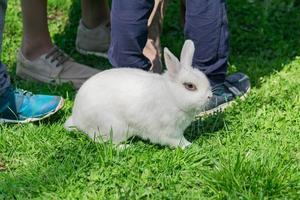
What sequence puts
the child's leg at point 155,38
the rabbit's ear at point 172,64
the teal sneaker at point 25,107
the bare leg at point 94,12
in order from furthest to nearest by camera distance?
the bare leg at point 94,12 < the child's leg at point 155,38 < the teal sneaker at point 25,107 < the rabbit's ear at point 172,64

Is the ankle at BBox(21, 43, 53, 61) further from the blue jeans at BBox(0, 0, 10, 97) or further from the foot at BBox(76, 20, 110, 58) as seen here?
the blue jeans at BBox(0, 0, 10, 97)

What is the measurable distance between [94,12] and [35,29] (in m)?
0.65

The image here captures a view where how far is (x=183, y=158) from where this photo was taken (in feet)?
10.4

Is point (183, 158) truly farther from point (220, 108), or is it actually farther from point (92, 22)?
point (92, 22)

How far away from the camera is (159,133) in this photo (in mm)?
3279

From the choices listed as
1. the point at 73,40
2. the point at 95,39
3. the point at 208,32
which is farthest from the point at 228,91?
the point at 73,40

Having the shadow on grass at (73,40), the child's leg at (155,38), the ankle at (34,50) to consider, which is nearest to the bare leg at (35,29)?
the ankle at (34,50)

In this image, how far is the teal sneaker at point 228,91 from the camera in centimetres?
382

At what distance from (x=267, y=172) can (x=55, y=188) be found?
0.94m

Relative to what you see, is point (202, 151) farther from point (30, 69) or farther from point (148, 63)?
point (30, 69)

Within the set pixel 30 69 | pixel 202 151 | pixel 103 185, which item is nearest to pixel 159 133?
pixel 202 151

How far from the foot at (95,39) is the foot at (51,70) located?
0.44m

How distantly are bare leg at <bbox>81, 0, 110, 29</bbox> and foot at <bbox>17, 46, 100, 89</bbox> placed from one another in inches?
20.6

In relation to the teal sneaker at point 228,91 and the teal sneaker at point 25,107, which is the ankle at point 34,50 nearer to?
the teal sneaker at point 25,107
